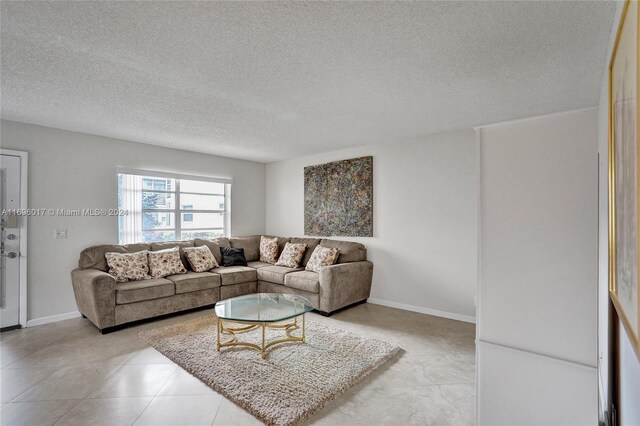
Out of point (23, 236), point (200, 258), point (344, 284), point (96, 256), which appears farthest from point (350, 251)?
point (23, 236)

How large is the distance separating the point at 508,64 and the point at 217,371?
3202 mm

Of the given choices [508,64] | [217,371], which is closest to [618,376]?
A: [508,64]

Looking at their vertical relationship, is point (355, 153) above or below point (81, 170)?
above

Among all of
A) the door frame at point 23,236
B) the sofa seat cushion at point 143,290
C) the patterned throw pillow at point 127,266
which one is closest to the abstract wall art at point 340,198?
the sofa seat cushion at point 143,290

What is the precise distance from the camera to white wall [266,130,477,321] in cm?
388

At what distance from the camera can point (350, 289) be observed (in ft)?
14.0

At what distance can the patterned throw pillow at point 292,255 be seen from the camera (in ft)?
16.2

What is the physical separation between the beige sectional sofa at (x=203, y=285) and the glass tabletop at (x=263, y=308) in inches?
27.7

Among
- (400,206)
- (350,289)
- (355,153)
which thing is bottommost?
(350,289)

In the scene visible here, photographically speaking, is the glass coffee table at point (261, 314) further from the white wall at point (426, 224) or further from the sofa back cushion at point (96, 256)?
the sofa back cushion at point (96, 256)

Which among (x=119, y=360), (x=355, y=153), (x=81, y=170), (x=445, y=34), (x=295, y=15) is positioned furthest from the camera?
(x=355, y=153)

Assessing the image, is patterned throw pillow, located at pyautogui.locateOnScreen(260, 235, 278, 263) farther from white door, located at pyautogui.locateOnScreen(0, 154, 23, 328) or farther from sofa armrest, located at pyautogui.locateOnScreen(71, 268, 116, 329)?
white door, located at pyautogui.locateOnScreen(0, 154, 23, 328)

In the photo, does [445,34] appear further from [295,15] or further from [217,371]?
[217,371]

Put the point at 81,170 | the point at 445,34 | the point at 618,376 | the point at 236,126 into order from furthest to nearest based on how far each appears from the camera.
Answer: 1. the point at 81,170
2. the point at 236,126
3. the point at 445,34
4. the point at 618,376
